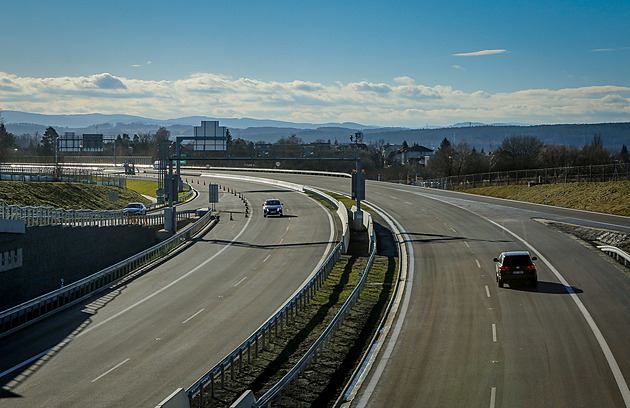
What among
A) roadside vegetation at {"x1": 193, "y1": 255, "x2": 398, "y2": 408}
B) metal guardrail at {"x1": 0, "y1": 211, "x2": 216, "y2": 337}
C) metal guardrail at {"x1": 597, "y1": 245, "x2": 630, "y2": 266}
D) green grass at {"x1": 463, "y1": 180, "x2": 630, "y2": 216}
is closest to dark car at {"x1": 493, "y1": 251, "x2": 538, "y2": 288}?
roadside vegetation at {"x1": 193, "y1": 255, "x2": 398, "y2": 408}

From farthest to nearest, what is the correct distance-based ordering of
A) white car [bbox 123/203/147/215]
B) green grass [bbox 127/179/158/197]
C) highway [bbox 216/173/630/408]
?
green grass [bbox 127/179/158/197]
white car [bbox 123/203/147/215]
highway [bbox 216/173/630/408]

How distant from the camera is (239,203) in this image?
2840 inches

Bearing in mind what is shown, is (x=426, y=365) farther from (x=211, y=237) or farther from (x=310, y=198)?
(x=310, y=198)

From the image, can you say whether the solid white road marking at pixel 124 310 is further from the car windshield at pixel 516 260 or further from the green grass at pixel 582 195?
the green grass at pixel 582 195

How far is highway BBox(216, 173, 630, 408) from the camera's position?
15586mm

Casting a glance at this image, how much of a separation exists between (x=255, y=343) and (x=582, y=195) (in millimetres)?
49438

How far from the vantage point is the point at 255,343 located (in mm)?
18938

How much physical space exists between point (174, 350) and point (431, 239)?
86.6 ft

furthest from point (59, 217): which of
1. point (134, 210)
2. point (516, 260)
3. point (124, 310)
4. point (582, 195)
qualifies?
point (582, 195)

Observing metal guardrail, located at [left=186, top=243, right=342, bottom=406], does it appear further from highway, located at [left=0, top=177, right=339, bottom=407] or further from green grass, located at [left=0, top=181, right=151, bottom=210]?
green grass, located at [left=0, top=181, right=151, bottom=210]

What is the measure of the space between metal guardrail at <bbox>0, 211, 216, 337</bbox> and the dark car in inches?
712

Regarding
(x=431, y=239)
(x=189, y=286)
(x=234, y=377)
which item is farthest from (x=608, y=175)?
(x=234, y=377)

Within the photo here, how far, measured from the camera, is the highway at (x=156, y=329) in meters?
17.1

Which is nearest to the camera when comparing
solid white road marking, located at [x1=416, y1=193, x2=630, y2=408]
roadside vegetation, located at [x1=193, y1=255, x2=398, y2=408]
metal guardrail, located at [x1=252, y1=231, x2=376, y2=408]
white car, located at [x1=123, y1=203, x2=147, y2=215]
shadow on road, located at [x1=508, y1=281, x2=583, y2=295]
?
metal guardrail, located at [x1=252, y1=231, x2=376, y2=408]
